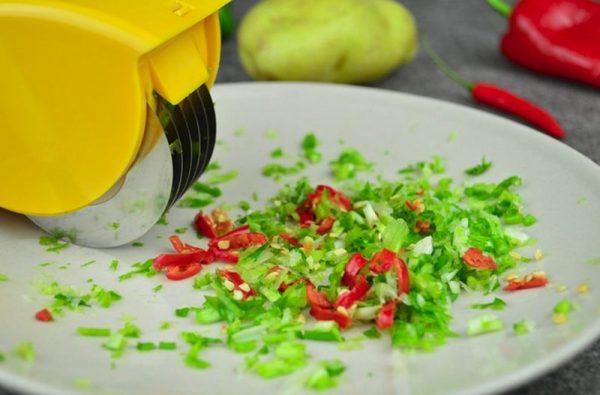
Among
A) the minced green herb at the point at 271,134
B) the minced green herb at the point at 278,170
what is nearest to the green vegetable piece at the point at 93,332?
the minced green herb at the point at 278,170

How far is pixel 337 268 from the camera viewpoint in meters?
1.41

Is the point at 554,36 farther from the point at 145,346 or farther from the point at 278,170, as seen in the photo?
the point at 145,346

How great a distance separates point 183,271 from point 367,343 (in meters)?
0.34

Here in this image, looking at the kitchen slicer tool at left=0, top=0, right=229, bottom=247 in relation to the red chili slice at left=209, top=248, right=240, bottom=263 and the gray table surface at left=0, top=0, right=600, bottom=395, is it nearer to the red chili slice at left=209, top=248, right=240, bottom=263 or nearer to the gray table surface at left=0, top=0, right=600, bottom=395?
the red chili slice at left=209, top=248, right=240, bottom=263

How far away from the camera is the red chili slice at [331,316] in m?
1.30

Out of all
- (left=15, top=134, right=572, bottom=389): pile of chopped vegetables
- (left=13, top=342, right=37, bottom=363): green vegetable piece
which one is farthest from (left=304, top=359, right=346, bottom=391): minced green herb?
(left=13, top=342, right=37, bottom=363): green vegetable piece

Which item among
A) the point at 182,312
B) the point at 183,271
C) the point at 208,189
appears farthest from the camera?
the point at 208,189

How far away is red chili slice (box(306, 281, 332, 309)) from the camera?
1332 millimetres

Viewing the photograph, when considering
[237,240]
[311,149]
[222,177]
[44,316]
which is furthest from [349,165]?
[44,316]

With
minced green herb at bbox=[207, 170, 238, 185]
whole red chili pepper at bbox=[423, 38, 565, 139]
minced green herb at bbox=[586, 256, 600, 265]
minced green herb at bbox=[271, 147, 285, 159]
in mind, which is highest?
minced green herb at bbox=[586, 256, 600, 265]

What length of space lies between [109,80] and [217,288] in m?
0.33

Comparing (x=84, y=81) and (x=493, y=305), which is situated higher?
(x=84, y=81)

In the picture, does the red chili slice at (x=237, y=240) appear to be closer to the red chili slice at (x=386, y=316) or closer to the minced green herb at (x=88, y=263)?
the minced green herb at (x=88, y=263)

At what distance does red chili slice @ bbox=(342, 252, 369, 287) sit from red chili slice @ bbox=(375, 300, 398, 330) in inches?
3.5
